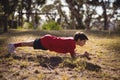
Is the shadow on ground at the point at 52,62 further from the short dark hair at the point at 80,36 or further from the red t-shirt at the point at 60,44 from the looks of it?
the short dark hair at the point at 80,36

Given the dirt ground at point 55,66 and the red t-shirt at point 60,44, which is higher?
the red t-shirt at point 60,44

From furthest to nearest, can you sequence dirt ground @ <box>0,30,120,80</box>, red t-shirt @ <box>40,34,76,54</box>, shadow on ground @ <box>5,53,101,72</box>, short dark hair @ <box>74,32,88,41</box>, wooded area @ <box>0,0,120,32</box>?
wooded area @ <box>0,0,120,32</box> < red t-shirt @ <box>40,34,76,54</box> < short dark hair @ <box>74,32,88,41</box> < shadow on ground @ <box>5,53,101,72</box> < dirt ground @ <box>0,30,120,80</box>

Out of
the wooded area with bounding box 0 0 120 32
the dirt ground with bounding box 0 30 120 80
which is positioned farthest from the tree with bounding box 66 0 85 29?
the dirt ground with bounding box 0 30 120 80

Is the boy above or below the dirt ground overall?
above

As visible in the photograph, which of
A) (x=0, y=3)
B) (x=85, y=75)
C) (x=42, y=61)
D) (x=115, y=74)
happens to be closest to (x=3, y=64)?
(x=42, y=61)

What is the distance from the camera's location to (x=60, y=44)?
6.73 m

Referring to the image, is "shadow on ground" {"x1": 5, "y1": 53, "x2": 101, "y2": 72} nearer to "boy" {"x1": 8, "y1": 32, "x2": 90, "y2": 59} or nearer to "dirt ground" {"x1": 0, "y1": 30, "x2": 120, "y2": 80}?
"dirt ground" {"x1": 0, "y1": 30, "x2": 120, "y2": 80}

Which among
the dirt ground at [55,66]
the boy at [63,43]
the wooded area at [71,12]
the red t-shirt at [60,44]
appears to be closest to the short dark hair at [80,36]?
the boy at [63,43]

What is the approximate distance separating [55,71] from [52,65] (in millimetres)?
539

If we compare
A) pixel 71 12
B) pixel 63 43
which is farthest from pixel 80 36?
pixel 71 12

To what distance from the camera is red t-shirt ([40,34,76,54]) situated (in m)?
6.66

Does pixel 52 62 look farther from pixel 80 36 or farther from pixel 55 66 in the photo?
pixel 80 36

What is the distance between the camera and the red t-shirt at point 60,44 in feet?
21.9

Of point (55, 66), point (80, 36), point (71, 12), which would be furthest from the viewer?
point (71, 12)
